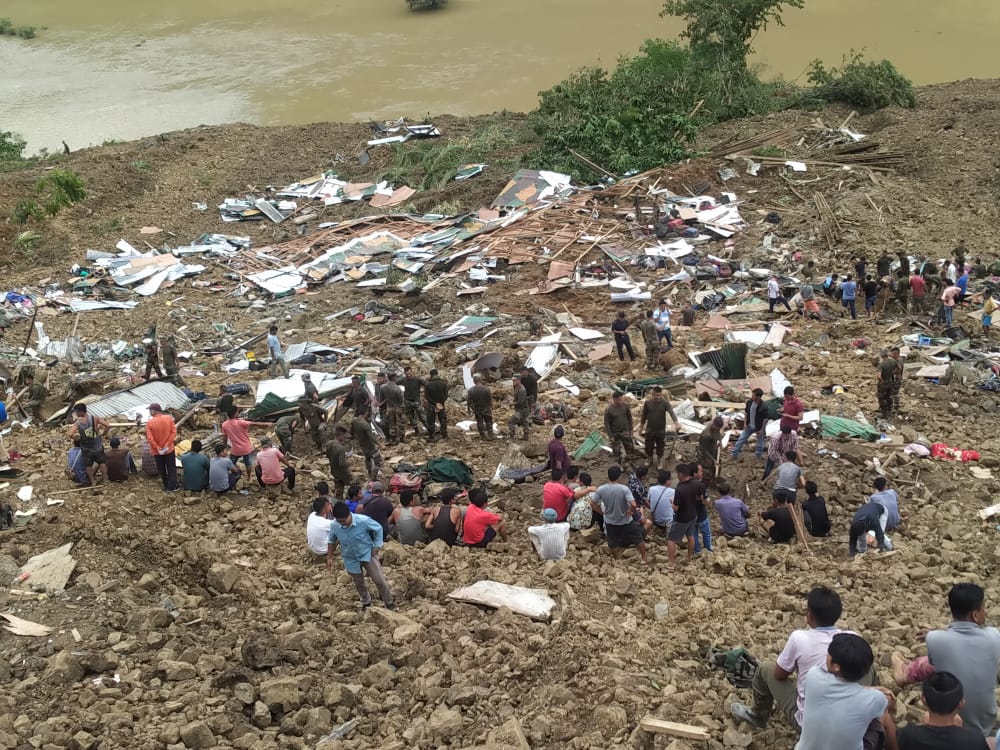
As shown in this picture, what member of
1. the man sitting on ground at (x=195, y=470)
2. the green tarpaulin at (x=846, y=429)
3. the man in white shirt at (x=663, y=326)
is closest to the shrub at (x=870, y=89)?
the man in white shirt at (x=663, y=326)

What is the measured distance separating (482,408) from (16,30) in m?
46.8

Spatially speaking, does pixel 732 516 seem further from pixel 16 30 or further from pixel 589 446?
pixel 16 30

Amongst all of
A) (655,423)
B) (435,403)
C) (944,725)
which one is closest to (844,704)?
(944,725)

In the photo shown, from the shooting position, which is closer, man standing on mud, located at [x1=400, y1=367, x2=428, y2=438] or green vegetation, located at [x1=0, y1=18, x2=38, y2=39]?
man standing on mud, located at [x1=400, y1=367, x2=428, y2=438]

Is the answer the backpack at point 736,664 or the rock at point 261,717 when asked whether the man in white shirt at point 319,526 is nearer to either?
the rock at point 261,717

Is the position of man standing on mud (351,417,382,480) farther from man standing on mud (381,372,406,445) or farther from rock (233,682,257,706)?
rock (233,682,257,706)

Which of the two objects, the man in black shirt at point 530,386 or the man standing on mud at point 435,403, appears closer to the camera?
the man standing on mud at point 435,403

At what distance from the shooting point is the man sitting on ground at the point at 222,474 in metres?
9.34

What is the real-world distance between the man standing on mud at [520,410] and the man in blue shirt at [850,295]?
6.18 meters

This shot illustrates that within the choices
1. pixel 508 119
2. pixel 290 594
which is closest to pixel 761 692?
pixel 290 594

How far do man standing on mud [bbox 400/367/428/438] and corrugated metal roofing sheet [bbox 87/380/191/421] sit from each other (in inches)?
136

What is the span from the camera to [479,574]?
7.45 metres

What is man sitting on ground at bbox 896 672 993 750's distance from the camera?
12.0ft

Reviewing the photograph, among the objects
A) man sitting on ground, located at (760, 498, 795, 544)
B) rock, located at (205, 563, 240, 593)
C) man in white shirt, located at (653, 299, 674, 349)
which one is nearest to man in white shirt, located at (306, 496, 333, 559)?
rock, located at (205, 563, 240, 593)
